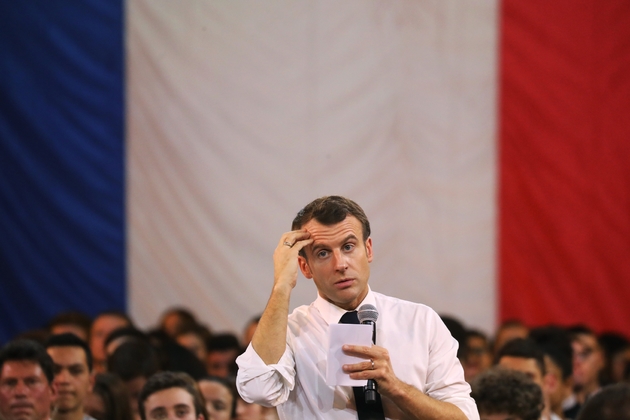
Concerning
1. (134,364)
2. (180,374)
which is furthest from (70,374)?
(180,374)

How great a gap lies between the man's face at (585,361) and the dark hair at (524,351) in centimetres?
178

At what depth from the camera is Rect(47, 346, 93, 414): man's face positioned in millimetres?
5152

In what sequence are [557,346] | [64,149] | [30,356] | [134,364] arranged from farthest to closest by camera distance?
1. [64,149]
2. [557,346]
3. [134,364]
4. [30,356]

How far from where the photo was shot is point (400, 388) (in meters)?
3.08

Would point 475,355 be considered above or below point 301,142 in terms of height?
below

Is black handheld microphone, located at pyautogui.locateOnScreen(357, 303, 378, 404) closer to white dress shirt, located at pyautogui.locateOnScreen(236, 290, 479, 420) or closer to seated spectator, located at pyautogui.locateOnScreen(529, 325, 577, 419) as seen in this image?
white dress shirt, located at pyautogui.locateOnScreen(236, 290, 479, 420)

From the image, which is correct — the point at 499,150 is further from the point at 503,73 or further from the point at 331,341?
the point at 331,341

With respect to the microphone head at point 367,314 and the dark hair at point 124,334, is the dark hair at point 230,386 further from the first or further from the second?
the microphone head at point 367,314

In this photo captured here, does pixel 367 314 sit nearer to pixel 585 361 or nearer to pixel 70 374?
pixel 70 374

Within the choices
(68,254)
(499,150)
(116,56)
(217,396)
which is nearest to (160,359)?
(217,396)

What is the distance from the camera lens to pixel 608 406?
212 cm

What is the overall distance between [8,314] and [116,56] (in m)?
2.61

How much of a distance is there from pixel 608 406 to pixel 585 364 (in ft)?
18.2

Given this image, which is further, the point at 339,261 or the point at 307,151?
the point at 307,151
